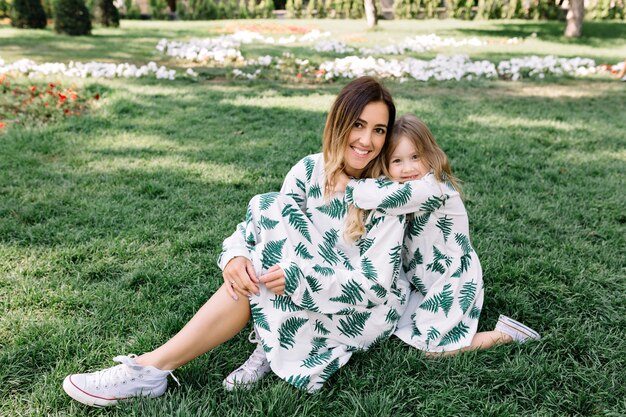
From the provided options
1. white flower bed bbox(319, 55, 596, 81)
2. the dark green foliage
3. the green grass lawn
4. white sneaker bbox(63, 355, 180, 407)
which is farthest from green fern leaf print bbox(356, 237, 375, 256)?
the dark green foliage

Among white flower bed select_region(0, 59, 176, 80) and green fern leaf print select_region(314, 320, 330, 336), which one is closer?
green fern leaf print select_region(314, 320, 330, 336)

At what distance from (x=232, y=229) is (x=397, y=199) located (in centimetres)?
153

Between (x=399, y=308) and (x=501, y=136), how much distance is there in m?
3.49

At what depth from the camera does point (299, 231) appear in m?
1.95

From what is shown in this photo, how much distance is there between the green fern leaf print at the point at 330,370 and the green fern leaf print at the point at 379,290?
300 millimetres

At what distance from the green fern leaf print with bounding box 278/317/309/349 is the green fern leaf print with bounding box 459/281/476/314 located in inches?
27.6

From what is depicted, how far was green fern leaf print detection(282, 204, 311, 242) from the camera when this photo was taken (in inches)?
76.6

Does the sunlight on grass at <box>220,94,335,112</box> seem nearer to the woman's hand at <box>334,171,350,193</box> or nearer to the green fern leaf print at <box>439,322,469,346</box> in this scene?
the woman's hand at <box>334,171,350,193</box>

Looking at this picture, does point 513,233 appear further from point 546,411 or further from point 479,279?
point 546,411

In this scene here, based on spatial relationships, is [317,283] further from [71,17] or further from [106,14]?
[106,14]

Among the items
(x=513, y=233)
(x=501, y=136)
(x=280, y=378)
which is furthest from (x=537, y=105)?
(x=280, y=378)

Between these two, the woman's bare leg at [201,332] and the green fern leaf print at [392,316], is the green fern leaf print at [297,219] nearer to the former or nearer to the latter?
the woman's bare leg at [201,332]

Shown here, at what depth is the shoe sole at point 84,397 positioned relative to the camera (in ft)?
5.73

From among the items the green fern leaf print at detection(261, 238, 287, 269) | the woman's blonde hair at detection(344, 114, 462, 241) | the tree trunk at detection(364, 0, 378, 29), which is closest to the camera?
the green fern leaf print at detection(261, 238, 287, 269)
